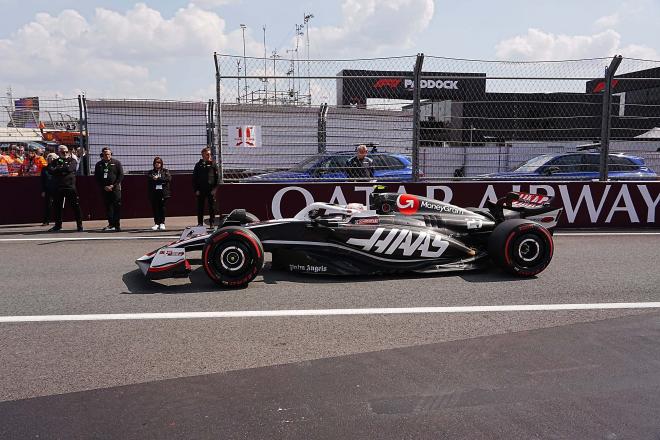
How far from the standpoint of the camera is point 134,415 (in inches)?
129

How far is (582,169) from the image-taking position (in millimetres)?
12539

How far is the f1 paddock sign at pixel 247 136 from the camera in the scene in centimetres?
1026

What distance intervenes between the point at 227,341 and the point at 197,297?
1.41 metres

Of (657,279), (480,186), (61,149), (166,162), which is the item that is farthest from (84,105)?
(657,279)

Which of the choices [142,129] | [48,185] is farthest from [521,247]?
[48,185]

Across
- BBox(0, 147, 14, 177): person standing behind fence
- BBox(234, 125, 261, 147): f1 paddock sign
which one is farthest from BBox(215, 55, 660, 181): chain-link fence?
BBox(0, 147, 14, 177): person standing behind fence

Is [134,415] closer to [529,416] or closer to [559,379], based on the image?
[529,416]

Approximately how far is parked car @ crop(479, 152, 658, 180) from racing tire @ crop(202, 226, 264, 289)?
6912mm

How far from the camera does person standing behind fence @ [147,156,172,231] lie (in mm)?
10766

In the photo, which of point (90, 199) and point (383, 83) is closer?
point (90, 199)

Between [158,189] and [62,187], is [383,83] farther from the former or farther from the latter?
[62,187]

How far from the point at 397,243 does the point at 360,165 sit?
186 inches

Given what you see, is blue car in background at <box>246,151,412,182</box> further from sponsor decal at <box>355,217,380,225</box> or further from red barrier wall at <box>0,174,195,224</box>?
sponsor decal at <box>355,217,380,225</box>

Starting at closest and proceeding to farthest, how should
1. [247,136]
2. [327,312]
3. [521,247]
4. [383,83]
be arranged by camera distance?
[327,312], [521,247], [247,136], [383,83]
